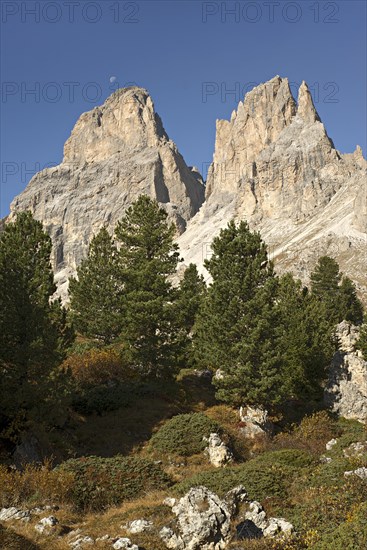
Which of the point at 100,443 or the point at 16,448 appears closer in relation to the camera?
the point at 16,448

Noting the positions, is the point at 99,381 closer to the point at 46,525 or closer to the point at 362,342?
the point at 46,525

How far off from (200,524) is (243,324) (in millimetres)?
16262

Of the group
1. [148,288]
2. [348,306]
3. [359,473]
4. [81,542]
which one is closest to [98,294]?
[148,288]

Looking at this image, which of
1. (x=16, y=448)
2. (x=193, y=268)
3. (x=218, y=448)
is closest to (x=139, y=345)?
(x=218, y=448)

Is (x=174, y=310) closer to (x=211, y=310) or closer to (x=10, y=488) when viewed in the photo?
(x=211, y=310)

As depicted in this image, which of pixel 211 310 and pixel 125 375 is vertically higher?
pixel 211 310

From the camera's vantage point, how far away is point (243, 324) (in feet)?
89.6

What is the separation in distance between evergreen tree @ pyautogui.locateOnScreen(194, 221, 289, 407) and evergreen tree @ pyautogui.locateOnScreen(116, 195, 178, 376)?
9.20 ft

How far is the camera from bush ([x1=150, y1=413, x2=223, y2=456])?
71.2ft

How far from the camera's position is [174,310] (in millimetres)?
29766

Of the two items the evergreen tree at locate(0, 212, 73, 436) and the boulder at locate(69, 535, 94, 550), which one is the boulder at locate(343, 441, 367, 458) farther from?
the evergreen tree at locate(0, 212, 73, 436)

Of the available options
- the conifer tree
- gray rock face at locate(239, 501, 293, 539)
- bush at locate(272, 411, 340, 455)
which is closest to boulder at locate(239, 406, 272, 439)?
bush at locate(272, 411, 340, 455)

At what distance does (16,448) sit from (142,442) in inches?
273

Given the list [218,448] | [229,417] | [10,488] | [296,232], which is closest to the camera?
[10,488]
